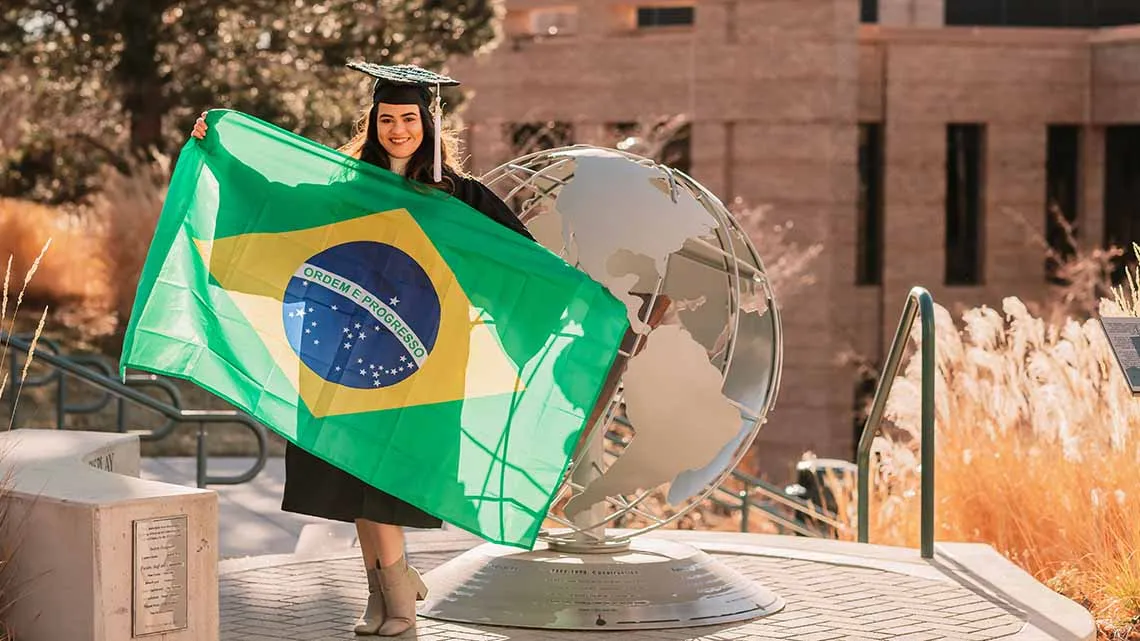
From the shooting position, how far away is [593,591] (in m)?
7.01

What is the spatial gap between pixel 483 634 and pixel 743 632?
93 cm

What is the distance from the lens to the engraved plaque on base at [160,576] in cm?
543

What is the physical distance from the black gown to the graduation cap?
0.22 m

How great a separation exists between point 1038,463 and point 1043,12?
2303 cm

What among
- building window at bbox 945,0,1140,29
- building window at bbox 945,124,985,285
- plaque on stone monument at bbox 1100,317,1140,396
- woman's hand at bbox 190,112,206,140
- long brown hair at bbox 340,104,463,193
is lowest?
building window at bbox 945,124,985,285

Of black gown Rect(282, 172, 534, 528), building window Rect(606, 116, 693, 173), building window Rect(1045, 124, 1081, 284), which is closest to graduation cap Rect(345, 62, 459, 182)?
black gown Rect(282, 172, 534, 528)

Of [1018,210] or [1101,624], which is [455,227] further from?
[1018,210]

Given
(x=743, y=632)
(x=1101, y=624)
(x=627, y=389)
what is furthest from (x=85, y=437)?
(x=1101, y=624)

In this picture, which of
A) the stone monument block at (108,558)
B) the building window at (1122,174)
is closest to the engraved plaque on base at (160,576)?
the stone monument block at (108,558)

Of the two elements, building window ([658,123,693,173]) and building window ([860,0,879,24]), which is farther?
building window ([860,0,879,24])

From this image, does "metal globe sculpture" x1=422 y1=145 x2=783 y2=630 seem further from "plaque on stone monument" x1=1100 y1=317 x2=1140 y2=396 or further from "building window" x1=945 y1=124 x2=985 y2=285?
"building window" x1=945 y1=124 x2=985 y2=285

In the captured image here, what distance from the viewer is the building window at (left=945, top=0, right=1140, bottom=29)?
30172 mm

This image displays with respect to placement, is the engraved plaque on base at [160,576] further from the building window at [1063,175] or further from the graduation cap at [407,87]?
the building window at [1063,175]

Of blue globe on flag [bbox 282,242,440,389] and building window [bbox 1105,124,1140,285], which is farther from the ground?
blue globe on flag [bbox 282,242,440,389]
